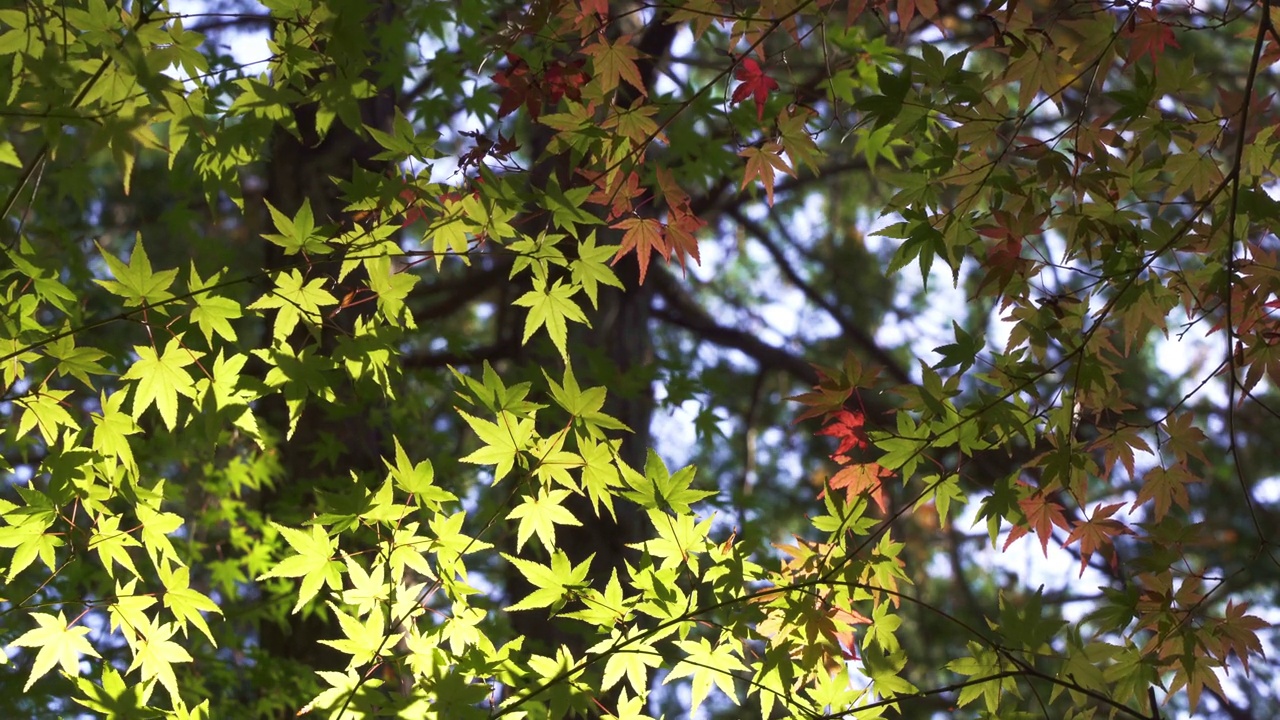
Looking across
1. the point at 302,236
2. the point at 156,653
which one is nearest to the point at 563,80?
the point at 302,236

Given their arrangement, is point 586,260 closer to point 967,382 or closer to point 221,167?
point 221,167

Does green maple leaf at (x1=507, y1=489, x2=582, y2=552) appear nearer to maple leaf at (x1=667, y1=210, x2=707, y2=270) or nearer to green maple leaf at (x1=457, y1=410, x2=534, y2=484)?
green maple leaf at (x1=457, y1=410, x2=534, y2=484)

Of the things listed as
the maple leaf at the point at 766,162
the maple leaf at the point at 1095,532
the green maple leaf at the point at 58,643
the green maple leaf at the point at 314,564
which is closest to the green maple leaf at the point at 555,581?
the green maple leaf at the point at 314,564

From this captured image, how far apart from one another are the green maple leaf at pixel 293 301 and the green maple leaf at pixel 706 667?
690mm

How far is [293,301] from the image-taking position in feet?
4.87

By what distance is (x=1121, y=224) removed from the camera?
166 centimetres

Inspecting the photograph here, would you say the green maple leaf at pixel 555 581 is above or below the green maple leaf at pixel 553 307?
below

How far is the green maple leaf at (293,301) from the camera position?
144 centimetres

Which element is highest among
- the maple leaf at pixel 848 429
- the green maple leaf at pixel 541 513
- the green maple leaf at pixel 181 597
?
the maple leaf at pixel 848 429

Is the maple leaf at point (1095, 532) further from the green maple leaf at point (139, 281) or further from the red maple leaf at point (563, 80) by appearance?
the green maple leaf at point (139, 281)

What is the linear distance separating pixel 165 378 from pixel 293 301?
201 mm

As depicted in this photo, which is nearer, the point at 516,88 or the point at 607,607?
the point at 607,607

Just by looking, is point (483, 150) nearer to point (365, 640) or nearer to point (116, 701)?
point (365, 640)

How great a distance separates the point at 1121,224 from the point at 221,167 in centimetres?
143
